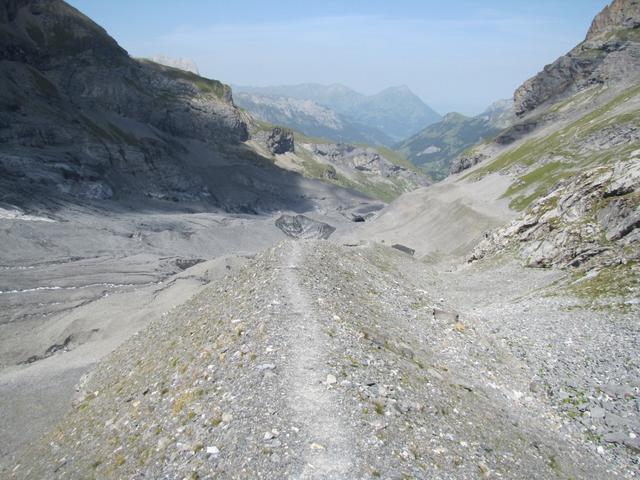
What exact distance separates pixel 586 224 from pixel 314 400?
3431 centimetres

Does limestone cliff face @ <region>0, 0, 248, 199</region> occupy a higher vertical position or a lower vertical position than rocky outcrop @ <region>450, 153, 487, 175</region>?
higher

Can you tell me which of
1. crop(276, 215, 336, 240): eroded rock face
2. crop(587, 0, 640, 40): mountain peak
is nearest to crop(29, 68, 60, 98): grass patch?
crop(276, 215, 336, 240): eroded rock face

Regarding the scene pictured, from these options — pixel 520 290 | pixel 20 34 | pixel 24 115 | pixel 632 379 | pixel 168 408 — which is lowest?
pixel 520 290

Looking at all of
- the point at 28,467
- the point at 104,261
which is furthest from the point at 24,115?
the point at 28,467

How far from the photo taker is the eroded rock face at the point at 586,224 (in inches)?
1368

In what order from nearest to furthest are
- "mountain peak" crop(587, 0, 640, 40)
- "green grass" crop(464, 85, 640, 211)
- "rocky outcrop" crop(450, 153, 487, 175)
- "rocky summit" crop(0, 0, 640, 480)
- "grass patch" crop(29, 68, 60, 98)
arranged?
"rocky summit" crop(0, 0, 640, 480)
"green grass" crop(464, 85, 640, 211)
"grass patch" crop(29, 68, 60, 98)
"rocky outcrop" crop(450, 153, 487, 175)
"mountain peak" crop(587, 0, 640, 40)

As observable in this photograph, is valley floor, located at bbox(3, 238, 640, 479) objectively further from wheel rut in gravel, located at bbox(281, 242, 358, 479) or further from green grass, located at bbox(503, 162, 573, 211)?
green grass, located at bbox(503, 162, 573, 211)

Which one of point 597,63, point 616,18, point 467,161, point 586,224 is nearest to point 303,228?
point 467,161

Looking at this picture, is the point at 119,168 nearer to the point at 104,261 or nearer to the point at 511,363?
the point at 104,261

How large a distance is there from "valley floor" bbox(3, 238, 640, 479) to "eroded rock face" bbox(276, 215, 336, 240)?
103 meters

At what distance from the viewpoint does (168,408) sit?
54.8 ft

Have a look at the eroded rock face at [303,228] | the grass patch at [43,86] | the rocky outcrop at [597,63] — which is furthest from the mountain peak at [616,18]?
the grass patch at [43,86]

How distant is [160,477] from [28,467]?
10302 mm

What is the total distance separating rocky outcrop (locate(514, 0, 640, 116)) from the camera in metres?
147
